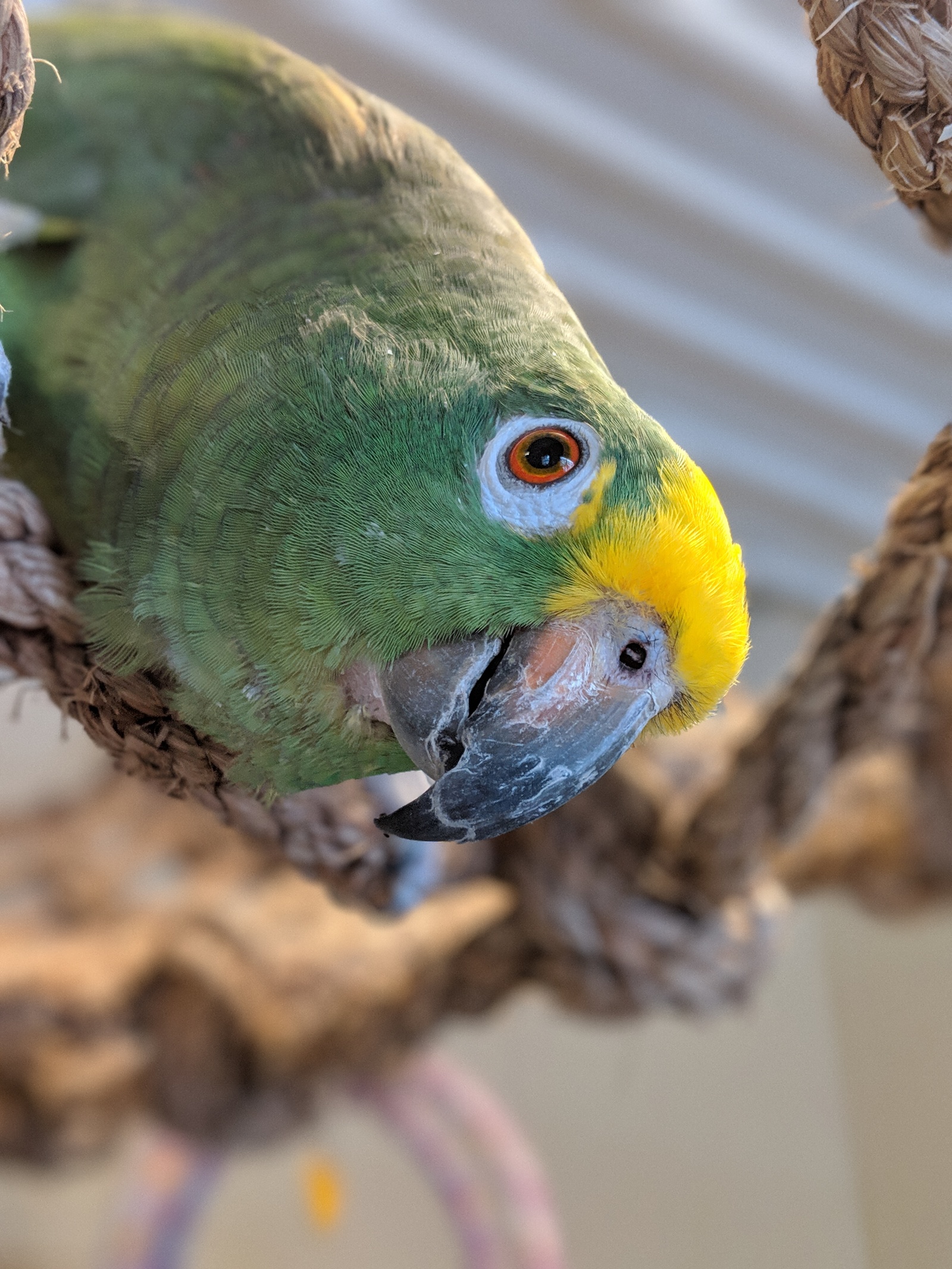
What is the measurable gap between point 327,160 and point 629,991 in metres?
1.04

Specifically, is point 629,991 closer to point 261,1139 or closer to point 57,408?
point 261,1139

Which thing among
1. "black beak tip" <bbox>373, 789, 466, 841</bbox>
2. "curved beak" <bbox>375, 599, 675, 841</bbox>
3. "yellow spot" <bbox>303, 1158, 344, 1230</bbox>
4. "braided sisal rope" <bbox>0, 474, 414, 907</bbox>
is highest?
"curved beak" <bbox>375, 599, 675, 841</bbox>

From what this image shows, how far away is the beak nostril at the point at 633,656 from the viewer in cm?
60

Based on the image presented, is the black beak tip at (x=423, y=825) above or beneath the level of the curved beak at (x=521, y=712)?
beneath

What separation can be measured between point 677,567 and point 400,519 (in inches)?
6.3

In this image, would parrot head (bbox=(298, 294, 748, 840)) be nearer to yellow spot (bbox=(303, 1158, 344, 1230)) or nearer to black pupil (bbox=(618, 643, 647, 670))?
black pupil (bbox=(618, 643, 647, 670))

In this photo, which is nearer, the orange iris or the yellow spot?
the orange iris

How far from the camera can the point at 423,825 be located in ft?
1.92

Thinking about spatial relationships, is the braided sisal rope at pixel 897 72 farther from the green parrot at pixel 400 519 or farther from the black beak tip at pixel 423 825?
the black beak tip at pixel 423 825

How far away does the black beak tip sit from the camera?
582mm

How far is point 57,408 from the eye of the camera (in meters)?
0.79

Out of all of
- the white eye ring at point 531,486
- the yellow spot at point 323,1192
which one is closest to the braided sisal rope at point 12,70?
the white eye ring at point 531,486

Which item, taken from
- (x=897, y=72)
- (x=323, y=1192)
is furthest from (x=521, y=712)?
(x=323, y=1192)

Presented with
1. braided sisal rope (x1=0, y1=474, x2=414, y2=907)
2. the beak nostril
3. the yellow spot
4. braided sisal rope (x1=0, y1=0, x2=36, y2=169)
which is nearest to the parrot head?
the beak nostril
